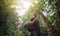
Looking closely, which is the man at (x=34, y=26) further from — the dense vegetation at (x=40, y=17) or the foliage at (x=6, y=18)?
the foliage at (x=6, y=18)

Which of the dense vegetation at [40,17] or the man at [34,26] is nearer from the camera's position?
the dense vegetation at [40,17]

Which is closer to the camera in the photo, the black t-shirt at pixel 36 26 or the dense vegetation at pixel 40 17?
the dense vegetation at pixel 40 17

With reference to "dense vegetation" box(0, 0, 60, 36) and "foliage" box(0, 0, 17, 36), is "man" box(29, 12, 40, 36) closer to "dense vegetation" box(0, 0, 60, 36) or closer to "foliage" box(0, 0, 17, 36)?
"dense vegetation" box(0, 0, 60, 36)

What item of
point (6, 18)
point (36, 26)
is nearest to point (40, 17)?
point (36, 26)

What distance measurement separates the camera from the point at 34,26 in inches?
92.4

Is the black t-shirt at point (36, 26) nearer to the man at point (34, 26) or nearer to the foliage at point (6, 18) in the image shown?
A: the man at point (34, 26)

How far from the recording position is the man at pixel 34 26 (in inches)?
92.3

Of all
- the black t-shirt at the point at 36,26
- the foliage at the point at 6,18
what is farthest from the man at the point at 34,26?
the foliage at the point at 6,18

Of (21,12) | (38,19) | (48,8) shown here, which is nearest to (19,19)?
(21,12)

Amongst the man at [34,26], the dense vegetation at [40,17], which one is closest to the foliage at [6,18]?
the dense vegetation at [40,17]

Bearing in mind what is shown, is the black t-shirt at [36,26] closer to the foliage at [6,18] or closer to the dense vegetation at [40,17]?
the dense vegetation at [40,17]

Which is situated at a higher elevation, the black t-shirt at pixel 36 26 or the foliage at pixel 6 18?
the foliage at pixel 6 18

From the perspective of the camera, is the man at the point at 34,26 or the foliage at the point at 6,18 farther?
the man at the point at 34,26

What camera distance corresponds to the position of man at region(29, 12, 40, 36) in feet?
7.69
